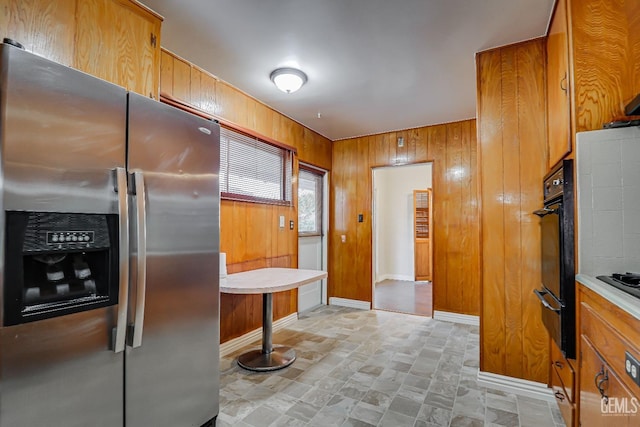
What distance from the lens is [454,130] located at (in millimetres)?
4078

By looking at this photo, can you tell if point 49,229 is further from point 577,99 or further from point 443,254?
point 443,254

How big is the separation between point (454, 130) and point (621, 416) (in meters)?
3.61

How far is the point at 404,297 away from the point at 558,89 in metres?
4.04

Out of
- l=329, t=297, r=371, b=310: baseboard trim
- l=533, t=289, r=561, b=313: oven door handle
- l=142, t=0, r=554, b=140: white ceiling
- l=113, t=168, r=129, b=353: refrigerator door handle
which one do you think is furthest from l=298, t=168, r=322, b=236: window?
l=113, t=168, r=129, b=353: refrigerator door handle

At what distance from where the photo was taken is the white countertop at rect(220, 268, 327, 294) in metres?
2.36

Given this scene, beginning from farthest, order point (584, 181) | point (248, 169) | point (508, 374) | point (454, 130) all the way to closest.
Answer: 1. point (454, 130)
2. point (248, 169)
3. point (508, 374)
4. point (584, 181)

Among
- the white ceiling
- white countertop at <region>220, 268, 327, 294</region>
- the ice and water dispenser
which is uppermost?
the white ceiling

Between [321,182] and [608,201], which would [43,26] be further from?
[321,182]

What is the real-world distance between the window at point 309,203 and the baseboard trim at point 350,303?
1057 millimetres

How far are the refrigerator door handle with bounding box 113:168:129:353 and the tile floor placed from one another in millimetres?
1024

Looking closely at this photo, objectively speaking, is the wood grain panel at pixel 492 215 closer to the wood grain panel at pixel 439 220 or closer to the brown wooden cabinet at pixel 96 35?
the wood grain panel at pixel 439 220

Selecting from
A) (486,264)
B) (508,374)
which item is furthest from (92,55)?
(508,374)

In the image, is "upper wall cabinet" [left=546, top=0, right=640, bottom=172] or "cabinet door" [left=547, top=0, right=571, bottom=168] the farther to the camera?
"cabinet door" [left=547, top=0, right=571, bottom=168]

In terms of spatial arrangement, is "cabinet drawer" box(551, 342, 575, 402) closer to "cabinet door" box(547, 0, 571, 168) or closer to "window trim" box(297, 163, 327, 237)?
"cabinet door" box(547, 0, 571, 168)
